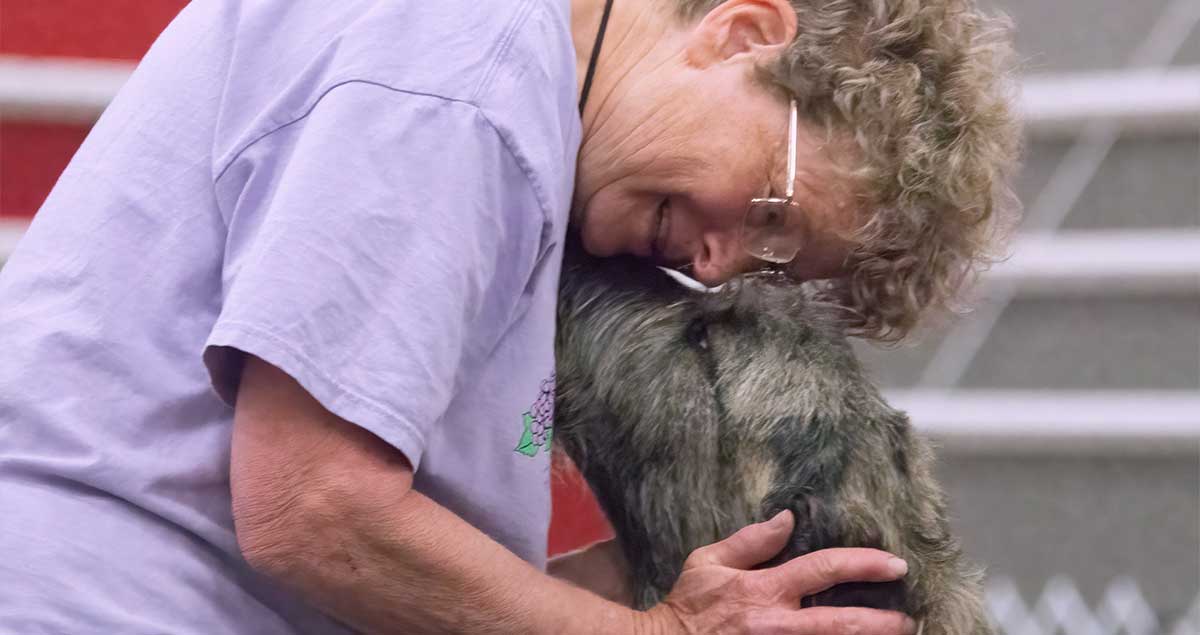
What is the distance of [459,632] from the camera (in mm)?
1183

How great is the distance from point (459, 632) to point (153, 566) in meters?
0.29

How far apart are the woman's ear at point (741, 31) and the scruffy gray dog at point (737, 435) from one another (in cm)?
31

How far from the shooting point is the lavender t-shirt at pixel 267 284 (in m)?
1.04

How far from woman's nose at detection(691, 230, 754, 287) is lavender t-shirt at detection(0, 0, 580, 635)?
0.85 ft

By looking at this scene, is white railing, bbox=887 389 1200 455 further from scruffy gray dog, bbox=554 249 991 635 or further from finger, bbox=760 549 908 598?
finger, bbox=760 549 908 598

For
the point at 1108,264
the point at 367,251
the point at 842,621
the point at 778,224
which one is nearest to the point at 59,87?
the point at 778,224

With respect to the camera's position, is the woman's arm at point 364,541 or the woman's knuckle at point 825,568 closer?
the woman's arm at point 364,541

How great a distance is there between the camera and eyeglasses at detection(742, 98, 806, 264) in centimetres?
137

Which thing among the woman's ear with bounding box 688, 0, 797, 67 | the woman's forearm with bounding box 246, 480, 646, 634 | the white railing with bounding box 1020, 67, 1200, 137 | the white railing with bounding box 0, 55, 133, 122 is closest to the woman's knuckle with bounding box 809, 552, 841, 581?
the woman's forearm with bounding box 246, 480, 646, 634

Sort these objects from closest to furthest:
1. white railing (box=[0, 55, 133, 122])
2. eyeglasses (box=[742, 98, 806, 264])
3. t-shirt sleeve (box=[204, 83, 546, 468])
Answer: t-shirt sleeve (box=[204, 83, 546, 468])
eyeglasses (box=[742, 98, 806, 264])
white railing (box=[0, 55, 133, 122])

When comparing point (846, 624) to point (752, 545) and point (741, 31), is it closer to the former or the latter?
point (752, 545)

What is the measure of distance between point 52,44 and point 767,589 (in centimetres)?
269

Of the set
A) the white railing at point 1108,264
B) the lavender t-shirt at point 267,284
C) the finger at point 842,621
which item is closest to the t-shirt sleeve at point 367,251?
the lavender t-shirt at point 267,284

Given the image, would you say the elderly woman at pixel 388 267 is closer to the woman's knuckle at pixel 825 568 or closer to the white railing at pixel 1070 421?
the woman's knuckle at pixel 825 568
